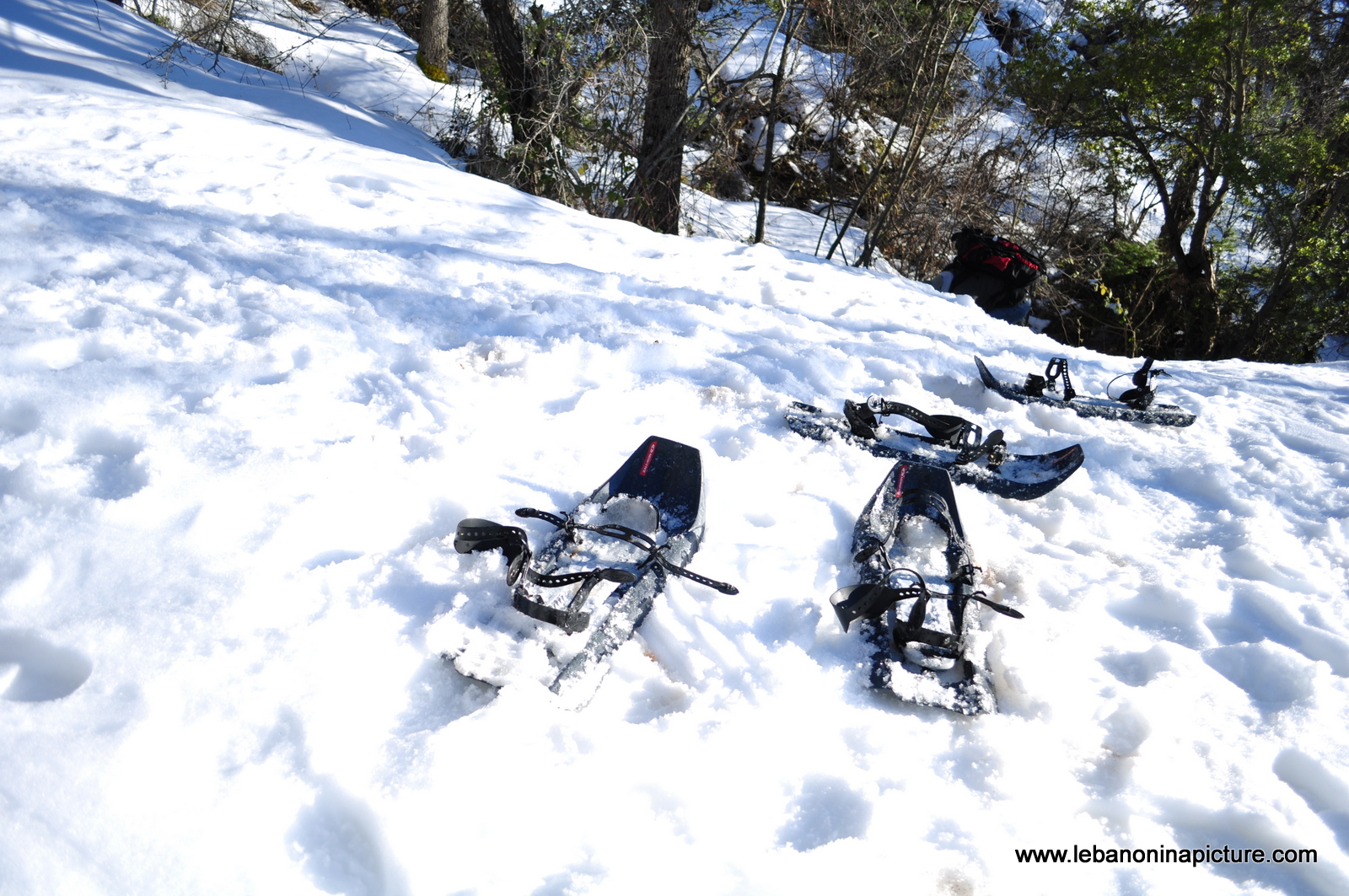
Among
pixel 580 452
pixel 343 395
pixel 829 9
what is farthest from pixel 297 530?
pixel 829 9

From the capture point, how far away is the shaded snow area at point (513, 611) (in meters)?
1.38

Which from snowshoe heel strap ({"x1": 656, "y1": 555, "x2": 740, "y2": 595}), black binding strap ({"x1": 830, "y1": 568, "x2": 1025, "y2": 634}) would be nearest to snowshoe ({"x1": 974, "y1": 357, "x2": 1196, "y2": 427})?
black binding strap ({"x1": 830, "y1": 568, "x2": 1025, "y2": 634})

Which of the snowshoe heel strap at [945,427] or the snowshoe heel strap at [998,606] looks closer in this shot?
the snowshoe heel strap at [998,606]

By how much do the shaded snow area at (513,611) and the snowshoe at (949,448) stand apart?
0.33ft

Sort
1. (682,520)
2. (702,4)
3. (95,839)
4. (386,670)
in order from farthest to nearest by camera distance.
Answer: (702,4), (682,520), (386,670), (95,839)

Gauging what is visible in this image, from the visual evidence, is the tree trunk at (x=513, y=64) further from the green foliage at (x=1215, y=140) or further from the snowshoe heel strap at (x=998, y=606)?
the green foliage at (x=1215, y=140)

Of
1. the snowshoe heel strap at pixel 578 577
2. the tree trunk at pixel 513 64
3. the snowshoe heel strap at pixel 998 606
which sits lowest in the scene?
the snowshoe heel strap at pixel 578 577

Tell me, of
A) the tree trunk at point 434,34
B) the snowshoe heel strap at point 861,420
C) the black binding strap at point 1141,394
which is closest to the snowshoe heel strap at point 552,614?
the snowshoe heel strap at point 861,420

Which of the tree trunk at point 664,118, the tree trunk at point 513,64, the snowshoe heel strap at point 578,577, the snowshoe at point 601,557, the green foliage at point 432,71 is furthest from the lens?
the green foliage at point 432,71

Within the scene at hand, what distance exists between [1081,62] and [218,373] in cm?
1069

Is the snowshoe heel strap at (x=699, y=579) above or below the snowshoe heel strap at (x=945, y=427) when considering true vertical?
below

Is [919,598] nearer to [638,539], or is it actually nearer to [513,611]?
[638,539]

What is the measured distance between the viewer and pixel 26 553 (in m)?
1.67

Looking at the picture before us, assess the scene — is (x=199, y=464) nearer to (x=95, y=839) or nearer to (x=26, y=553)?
(x=26, y=553)
